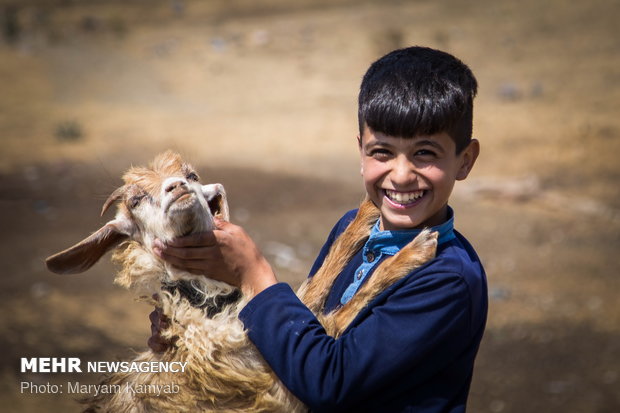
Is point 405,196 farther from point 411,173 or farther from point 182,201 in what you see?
point 182,201

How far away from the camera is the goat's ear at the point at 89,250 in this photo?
2.62m

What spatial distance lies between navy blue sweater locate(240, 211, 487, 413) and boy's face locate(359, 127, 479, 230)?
154 millimetres

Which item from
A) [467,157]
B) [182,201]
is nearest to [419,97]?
[467,157]

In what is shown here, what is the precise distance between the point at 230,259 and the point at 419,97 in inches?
29.5

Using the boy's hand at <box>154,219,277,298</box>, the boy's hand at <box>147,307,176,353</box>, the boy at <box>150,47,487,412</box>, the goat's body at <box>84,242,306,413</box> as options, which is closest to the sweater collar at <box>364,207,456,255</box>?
the boy at <box>150,47,487,412</box>

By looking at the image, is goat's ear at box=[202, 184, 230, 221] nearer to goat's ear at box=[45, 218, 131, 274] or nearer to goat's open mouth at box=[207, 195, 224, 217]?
goat's open mouth at box=[207, 195, 224, 217]

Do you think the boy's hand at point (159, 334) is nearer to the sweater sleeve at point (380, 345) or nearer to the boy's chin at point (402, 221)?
the sweater sleeve at point (380, 345)

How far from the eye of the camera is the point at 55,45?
18500 mm

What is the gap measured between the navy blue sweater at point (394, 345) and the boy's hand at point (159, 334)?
577 mm

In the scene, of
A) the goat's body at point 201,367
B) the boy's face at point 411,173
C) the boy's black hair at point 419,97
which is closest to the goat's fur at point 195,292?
the goat's body at point 201,367

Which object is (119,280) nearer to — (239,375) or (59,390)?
(239,375)

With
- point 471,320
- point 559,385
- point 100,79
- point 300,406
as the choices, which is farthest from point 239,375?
point 100,79

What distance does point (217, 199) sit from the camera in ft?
9.21

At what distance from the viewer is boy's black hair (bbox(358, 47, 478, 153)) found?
2.12 metres
